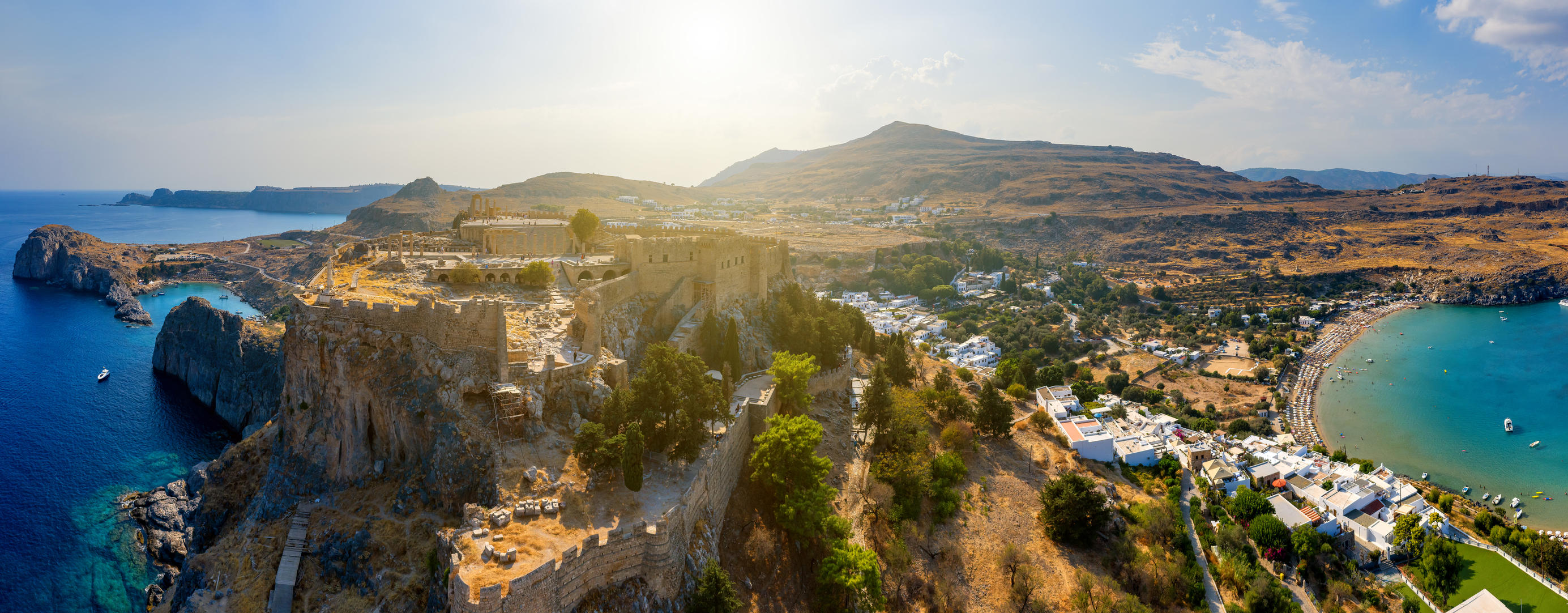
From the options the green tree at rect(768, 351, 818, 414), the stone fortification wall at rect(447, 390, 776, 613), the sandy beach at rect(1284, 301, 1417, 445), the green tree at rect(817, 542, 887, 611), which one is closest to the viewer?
the stone fortification wall at rect(447, 390, 776, 613)

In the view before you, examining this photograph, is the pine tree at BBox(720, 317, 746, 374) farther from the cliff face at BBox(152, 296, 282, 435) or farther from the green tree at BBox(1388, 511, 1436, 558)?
the cliff face at BBox(152, 296, 282, 435)

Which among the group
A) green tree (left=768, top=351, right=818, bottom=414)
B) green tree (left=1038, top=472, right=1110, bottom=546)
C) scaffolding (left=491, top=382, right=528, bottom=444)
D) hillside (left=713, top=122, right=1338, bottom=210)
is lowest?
green tree (left=1038, top=472, right=1110, bottom=546)

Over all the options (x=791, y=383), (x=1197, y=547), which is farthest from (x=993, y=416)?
(x=791, y=383)

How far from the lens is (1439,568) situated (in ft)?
90.7

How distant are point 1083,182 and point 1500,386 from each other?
8887 centimetres

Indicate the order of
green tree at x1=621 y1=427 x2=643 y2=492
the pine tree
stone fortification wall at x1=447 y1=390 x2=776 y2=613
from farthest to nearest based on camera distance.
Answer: the pine tree
green tree at x1=621 y1=427 x2=643 y2=492
stone fortification wall at x1=447 y1=390 x2=776 y2=613

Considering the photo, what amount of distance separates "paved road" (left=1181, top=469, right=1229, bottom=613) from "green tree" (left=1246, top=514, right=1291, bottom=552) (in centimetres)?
227

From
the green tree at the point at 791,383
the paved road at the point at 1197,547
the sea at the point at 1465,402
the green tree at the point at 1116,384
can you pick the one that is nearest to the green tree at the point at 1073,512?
the paved road at the point at 1197,547

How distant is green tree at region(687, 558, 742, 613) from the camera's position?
15.8 metres

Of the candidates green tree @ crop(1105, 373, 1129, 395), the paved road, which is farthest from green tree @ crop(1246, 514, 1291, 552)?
green tree @ crop(1105, 373, 1129, 395)

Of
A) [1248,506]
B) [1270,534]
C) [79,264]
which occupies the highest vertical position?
[79,264]

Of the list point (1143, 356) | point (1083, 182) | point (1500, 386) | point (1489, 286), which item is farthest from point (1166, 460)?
point (1083, 182)

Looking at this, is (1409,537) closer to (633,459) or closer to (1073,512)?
(1073,512)

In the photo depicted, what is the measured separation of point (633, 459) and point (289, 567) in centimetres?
966
